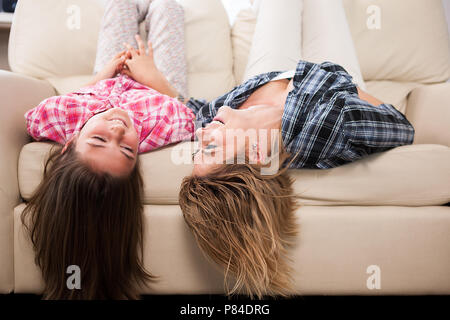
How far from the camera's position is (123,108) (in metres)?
0.90

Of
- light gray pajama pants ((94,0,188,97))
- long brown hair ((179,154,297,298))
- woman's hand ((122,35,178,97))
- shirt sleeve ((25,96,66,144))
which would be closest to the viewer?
long brown hair ((179,154,297,298))

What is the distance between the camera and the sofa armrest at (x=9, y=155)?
2.46 ft

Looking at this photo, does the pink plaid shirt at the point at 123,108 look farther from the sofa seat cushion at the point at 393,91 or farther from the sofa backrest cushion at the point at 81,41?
the sofa seat cushion at the point at 393,91

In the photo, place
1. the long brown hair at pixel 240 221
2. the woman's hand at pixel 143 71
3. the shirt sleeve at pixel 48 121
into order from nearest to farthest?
the long brown hair at pixel 240 221
the shirt sleeve at pixel 48 121
the woman's hand at pixel 143 71

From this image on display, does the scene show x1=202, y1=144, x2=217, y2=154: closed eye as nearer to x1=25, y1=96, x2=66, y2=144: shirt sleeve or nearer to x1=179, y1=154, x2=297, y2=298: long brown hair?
x1=179, y1=154, x2=297, y2=298: long brown hair

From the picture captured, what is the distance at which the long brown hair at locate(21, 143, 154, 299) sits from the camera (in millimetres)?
701

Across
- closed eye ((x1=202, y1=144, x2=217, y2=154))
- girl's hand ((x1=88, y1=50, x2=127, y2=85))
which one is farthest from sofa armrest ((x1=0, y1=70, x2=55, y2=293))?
closed eye ((x1=202, y1=144, x2=217, y2=154))

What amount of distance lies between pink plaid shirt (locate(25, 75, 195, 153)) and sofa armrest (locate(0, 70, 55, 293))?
0.03 m

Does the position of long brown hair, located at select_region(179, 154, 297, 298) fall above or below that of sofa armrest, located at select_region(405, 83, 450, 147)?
below

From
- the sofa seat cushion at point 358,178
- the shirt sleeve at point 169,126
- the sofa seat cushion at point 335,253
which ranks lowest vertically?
the sofa seat cushion at point 335,253

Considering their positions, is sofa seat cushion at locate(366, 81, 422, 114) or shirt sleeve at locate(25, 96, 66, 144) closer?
shirt sleeve at locate(25, 96, 66, 144)

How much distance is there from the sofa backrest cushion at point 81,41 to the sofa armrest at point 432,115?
0.70 m

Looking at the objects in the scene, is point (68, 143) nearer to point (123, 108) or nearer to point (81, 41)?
point (123, 108)

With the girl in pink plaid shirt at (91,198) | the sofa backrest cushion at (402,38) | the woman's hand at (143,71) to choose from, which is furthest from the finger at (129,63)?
the sofa backrest cushion at (402,38)
